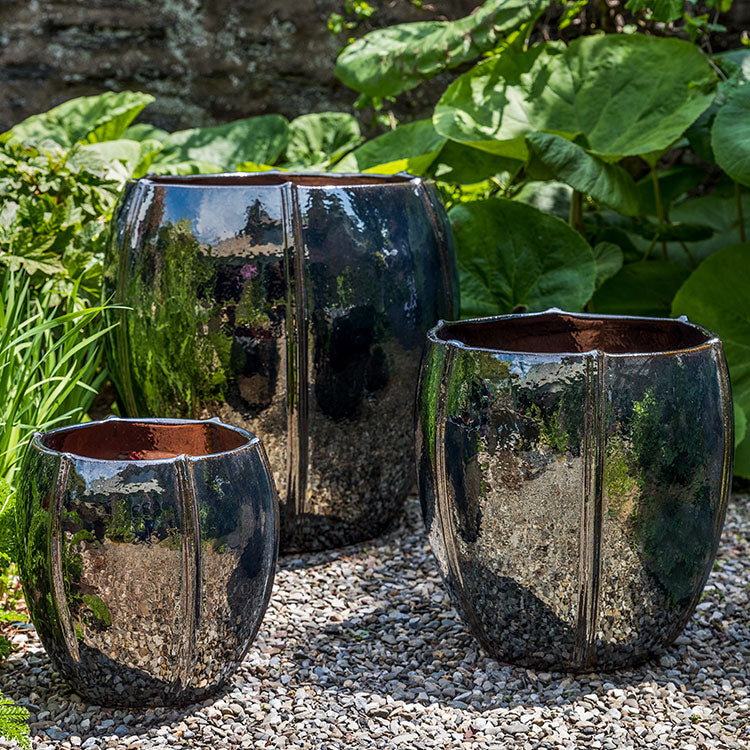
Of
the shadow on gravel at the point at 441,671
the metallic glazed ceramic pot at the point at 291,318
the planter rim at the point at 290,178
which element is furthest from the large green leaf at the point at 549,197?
the shadow on gravel at the point at 441,671

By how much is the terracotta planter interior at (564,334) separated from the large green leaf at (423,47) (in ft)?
4.23

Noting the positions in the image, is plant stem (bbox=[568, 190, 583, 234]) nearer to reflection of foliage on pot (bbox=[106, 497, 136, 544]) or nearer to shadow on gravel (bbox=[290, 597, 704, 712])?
shadow on gravel (bbox=[290, 597, 704, 712])

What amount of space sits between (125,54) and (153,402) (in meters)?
1.92

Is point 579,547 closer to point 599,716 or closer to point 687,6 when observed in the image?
point 599,716

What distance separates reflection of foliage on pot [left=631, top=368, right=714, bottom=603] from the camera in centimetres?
127

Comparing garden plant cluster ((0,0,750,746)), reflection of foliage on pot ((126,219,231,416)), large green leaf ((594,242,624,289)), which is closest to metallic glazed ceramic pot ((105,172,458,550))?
reflection of foliage on pot ((126,219,231,416))

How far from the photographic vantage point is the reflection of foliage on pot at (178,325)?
5.60 feet

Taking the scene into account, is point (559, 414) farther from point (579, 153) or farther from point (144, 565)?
point (579, 153)

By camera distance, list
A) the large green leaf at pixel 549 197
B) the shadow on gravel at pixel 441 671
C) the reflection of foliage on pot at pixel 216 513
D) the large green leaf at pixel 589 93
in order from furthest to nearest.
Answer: the large green leaf at pixel 549 197, the large green leaf at pixel 589 93, the shadow on gravel at pixel 441 671, the reflection of foliage on pot at pixel 216 513

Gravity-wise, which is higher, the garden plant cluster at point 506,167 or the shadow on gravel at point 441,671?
the garden plant cluster at point 506,167

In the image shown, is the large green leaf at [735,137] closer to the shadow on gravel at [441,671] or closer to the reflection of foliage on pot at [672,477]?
the reflection of foliage on pot at [672,477]

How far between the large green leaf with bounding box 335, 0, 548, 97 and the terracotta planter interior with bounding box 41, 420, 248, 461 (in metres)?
1.60

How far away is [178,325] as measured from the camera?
1728 mm

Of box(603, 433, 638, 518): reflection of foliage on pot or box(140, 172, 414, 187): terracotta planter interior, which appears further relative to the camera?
box(140, 172, 414, 187): terracotta planter interior
